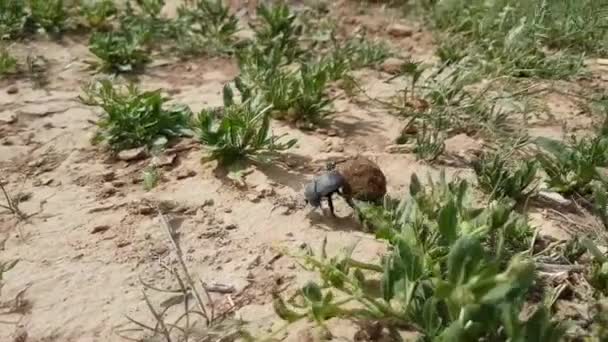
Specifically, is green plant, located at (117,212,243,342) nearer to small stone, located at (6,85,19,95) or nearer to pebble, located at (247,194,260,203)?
pebble, located at (247,194,260,203)

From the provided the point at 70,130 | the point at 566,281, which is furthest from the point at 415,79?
the point at 70,130

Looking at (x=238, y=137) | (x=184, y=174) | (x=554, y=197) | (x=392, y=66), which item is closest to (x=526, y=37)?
(x=392, y=66)

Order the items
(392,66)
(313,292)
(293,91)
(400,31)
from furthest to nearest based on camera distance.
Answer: (400,31) < (392,66) < (293,91) < (313,292)

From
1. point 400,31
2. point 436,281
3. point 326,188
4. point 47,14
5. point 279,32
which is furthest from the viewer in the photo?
point 400,31

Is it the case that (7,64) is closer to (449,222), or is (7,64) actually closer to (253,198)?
(253,198)

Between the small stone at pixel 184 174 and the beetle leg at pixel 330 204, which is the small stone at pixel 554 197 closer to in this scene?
the beetle leg at pixel 330 204

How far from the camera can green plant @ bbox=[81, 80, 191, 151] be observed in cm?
284

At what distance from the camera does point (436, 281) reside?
173cm

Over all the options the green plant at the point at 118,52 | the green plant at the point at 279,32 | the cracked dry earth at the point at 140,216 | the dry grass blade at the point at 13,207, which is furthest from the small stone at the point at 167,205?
the green plant at the point at 279,32

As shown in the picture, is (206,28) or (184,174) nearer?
(184,174)

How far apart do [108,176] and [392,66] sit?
1.58m

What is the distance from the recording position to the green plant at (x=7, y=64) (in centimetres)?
344

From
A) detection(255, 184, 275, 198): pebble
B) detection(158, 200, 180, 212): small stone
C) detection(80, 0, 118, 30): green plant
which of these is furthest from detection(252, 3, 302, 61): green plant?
detection(158, 200, 180, 212): small stone

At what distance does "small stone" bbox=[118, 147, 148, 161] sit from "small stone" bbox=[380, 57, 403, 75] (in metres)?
1.36
